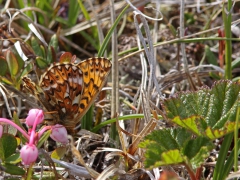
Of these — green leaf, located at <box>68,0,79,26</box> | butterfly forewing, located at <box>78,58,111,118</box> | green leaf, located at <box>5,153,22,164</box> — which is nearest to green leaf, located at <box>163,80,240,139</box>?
butterfly forewing, located at <box>78,58,111,118</box>

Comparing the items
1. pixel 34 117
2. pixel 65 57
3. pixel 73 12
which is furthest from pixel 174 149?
pixel 73 12

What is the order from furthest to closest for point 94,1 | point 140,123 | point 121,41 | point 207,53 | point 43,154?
point 94,1 < point 121,41 < point 207,53 < point 140,123 < point 43,154

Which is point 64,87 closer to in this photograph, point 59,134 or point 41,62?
point 59,134

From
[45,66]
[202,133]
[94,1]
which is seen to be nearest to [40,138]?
[202,133]

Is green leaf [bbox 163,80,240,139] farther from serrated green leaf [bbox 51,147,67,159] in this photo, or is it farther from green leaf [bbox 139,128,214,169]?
serrated green leaf [bbox 51,147,67,159]

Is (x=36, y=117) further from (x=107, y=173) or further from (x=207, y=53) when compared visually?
(x=207, y=53)

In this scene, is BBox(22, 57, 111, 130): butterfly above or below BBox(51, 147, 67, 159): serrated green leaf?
above
